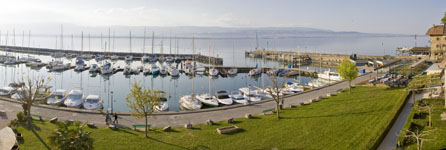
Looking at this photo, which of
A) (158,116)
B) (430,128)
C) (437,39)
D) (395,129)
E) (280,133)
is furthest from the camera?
(437,39)

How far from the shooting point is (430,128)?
2027cm

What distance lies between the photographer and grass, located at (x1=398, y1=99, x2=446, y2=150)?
1755 cm

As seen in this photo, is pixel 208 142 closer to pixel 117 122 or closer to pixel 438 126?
pixel 117 122

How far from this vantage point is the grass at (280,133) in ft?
61.5

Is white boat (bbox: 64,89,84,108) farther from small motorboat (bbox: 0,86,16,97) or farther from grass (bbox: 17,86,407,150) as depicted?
grass (bbox: 17,86,407,150)

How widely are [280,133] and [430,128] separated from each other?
9865 millimetres

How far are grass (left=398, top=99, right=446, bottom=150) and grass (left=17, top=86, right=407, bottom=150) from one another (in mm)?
1300

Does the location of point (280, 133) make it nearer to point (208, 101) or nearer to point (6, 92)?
point (208, 101)

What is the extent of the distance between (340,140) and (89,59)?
101659mm

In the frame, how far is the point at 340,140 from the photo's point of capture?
1897 centimetres

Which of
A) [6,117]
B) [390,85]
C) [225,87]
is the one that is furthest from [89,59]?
[390,85]

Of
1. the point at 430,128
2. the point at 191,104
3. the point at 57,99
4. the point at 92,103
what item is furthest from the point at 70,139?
the point at 57,99

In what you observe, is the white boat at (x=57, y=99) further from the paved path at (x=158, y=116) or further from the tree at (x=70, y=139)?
the tree at (x=70, y=139)

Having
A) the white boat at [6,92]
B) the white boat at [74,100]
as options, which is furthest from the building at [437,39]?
the white boat at [6,92]
